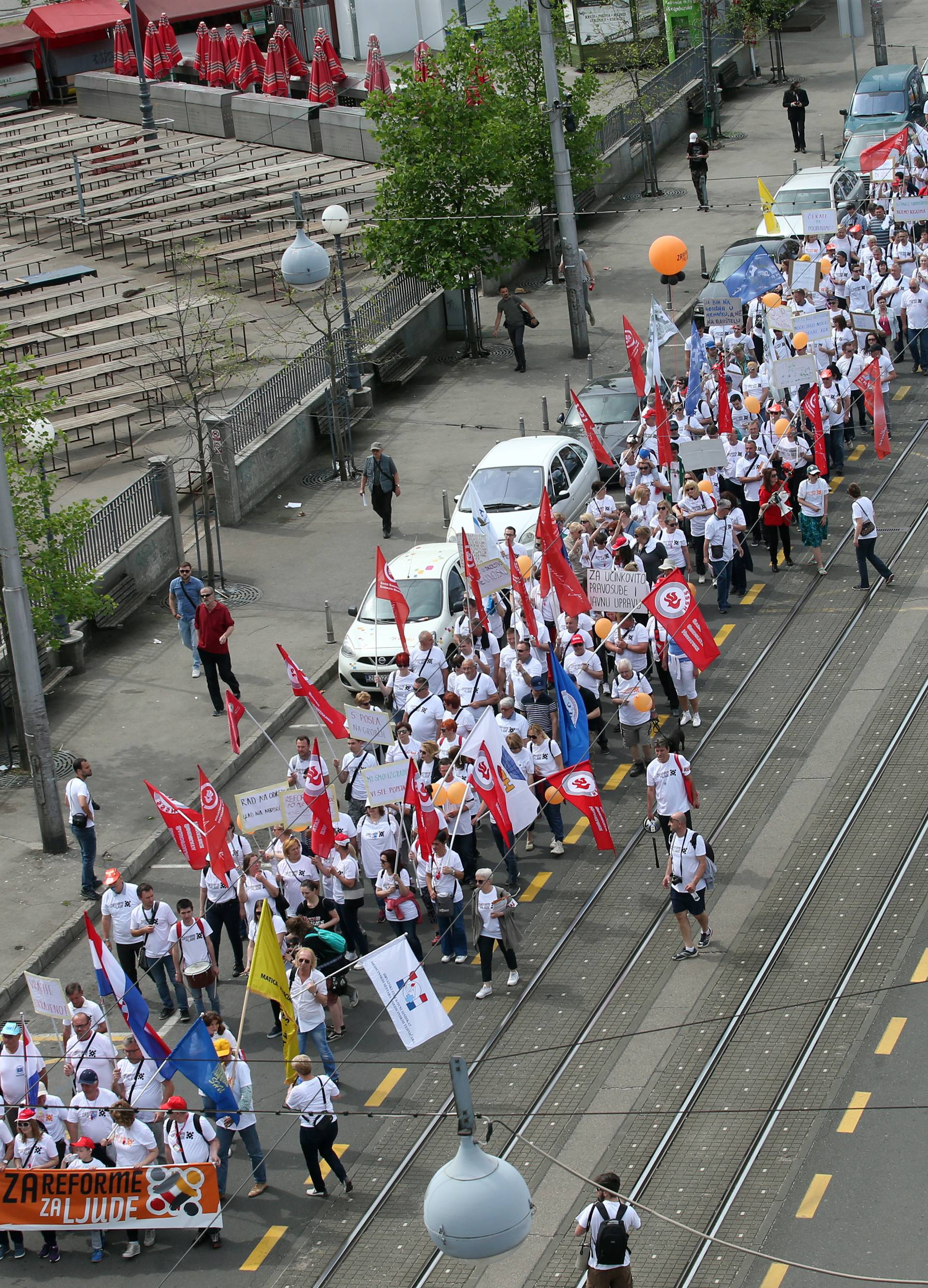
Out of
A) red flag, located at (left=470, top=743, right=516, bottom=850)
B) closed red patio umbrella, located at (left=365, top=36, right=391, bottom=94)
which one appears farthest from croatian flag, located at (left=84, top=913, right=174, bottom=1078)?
closed red patio umbrella, located at (left=365, top=36, right=391, bottom=94)

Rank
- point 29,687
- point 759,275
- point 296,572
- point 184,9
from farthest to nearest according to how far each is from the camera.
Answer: point 184,9 → point 759,275 → point 296,572 → point 29,687

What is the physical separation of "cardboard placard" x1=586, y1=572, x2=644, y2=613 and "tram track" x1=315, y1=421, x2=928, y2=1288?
1732 millimetres

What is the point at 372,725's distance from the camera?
20078 millimetres

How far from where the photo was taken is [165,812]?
→ 1841 cm

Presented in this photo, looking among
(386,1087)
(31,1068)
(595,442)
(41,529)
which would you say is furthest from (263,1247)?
(595,442)

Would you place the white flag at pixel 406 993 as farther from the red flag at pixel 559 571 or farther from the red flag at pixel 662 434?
the red flag at pixel 662 434

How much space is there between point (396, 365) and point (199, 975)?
18323 millimetres

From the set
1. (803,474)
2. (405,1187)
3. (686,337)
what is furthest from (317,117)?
(405,1187)

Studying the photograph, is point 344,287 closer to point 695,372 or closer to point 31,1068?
point 695,372

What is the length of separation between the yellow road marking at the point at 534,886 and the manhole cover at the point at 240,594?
846 centimetres

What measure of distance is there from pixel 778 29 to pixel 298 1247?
39.6m

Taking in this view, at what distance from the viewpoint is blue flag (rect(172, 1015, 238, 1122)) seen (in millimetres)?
15664

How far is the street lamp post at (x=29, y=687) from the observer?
20672 millimetres

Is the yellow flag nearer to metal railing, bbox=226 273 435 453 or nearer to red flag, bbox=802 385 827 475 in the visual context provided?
metal railing, bbox=226 273 435 453
